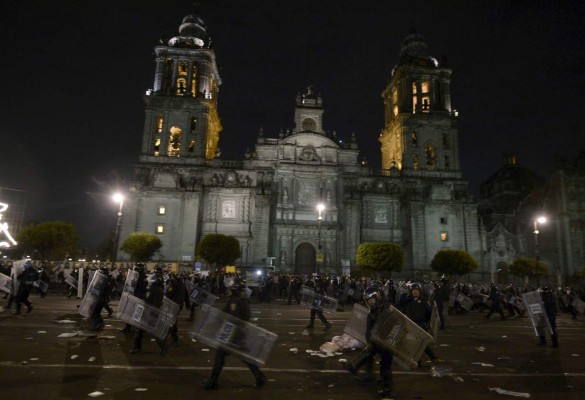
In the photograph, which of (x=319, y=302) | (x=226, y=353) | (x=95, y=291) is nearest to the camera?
(x=226, y=353)

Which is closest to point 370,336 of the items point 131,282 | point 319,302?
point 319,302

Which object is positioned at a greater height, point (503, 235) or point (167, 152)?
point (167, 152)

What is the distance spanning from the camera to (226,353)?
269 inches

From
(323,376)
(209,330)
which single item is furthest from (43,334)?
(323,376)

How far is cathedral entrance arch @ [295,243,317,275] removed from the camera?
47.2 m

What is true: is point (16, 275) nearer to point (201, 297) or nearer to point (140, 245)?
point (201, 297)

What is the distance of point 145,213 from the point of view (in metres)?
47.4

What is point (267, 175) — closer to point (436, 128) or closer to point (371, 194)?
point (371, 194)

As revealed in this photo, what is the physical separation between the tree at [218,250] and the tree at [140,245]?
562 centimetres

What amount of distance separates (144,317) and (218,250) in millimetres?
32615

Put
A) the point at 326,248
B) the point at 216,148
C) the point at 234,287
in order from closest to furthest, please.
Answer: the point at 234,287
the point at 326,248
the point at 216,148

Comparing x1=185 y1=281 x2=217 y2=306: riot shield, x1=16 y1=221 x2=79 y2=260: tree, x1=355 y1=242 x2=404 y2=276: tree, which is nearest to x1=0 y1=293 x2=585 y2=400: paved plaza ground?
x1=185 y1=281 x2=217 y2=306: riot shield

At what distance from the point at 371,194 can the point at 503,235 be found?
18.5 metres

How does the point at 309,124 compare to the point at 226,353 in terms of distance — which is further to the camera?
the point at 309,124
